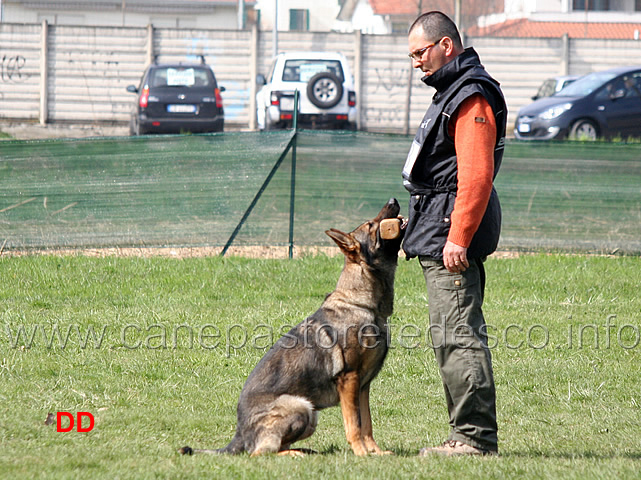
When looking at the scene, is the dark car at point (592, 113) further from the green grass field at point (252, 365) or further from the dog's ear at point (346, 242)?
the dog's ear at point (346, 242)

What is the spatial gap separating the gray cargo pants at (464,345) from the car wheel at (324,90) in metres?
13.9

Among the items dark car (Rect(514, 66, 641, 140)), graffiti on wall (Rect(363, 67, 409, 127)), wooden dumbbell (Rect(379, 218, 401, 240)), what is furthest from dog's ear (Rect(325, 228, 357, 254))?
graffiti on wall (Rect(363, 67, 409, 127))

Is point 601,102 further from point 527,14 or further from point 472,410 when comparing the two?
point 527,14

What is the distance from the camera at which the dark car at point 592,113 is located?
16031 millimetres

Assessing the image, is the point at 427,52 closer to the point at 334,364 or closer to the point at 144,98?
the point at 334,364

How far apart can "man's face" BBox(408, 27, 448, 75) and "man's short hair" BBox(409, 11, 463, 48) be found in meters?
0.02

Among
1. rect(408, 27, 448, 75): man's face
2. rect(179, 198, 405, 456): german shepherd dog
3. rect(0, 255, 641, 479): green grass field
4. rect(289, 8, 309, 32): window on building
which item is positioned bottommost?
rect(0, 255, 641, 479): green grass field

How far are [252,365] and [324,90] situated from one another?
41.0ft

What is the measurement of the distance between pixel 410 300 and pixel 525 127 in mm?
9646

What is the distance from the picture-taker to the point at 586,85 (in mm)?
16812

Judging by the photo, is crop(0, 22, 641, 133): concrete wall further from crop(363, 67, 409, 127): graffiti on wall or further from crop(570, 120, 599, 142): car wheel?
crop(570, 120, 599, 142): car wheel

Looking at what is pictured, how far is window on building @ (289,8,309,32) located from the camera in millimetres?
64875

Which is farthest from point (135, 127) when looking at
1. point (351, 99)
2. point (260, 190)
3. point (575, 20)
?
point (575, 20)

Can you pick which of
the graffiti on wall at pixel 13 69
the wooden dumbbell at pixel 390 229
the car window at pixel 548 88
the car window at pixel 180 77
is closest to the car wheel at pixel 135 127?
the car window at pixel 180 77
